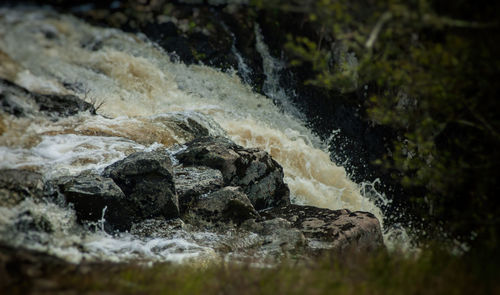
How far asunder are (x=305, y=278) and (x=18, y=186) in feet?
14.8

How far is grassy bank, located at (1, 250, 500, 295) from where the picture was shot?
2986 mm

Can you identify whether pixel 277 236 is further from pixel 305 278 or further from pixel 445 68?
pixel 445 68

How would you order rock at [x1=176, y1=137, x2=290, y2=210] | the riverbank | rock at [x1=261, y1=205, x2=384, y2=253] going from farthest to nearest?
rock at [x1=176, y1=137, x2=290, y2=210]
rock at [x1=261, y1=205, x2=384, y2=253]
the riverbank

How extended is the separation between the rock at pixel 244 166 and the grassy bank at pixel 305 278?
4433 mm

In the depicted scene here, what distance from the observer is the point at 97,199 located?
232 inches

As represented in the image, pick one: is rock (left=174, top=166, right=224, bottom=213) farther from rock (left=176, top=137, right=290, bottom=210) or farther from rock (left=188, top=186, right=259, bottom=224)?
rock (left=176, top=137, right=290, bottom=210)

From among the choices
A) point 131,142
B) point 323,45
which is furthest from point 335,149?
point 131,142

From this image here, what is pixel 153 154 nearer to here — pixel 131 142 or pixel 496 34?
pixel 131 142

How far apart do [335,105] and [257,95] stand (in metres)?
3.61

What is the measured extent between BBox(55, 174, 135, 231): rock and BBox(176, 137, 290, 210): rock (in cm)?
239

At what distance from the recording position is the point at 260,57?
1705 centimetres

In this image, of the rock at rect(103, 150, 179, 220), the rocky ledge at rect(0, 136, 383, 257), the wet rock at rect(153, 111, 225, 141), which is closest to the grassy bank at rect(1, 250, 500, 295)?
the rocky ledge at rect(0, 136, 383, 257)

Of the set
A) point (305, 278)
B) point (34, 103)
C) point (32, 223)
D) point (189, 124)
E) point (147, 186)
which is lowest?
point (32, 223)

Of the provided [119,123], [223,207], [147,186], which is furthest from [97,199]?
[119,123]
